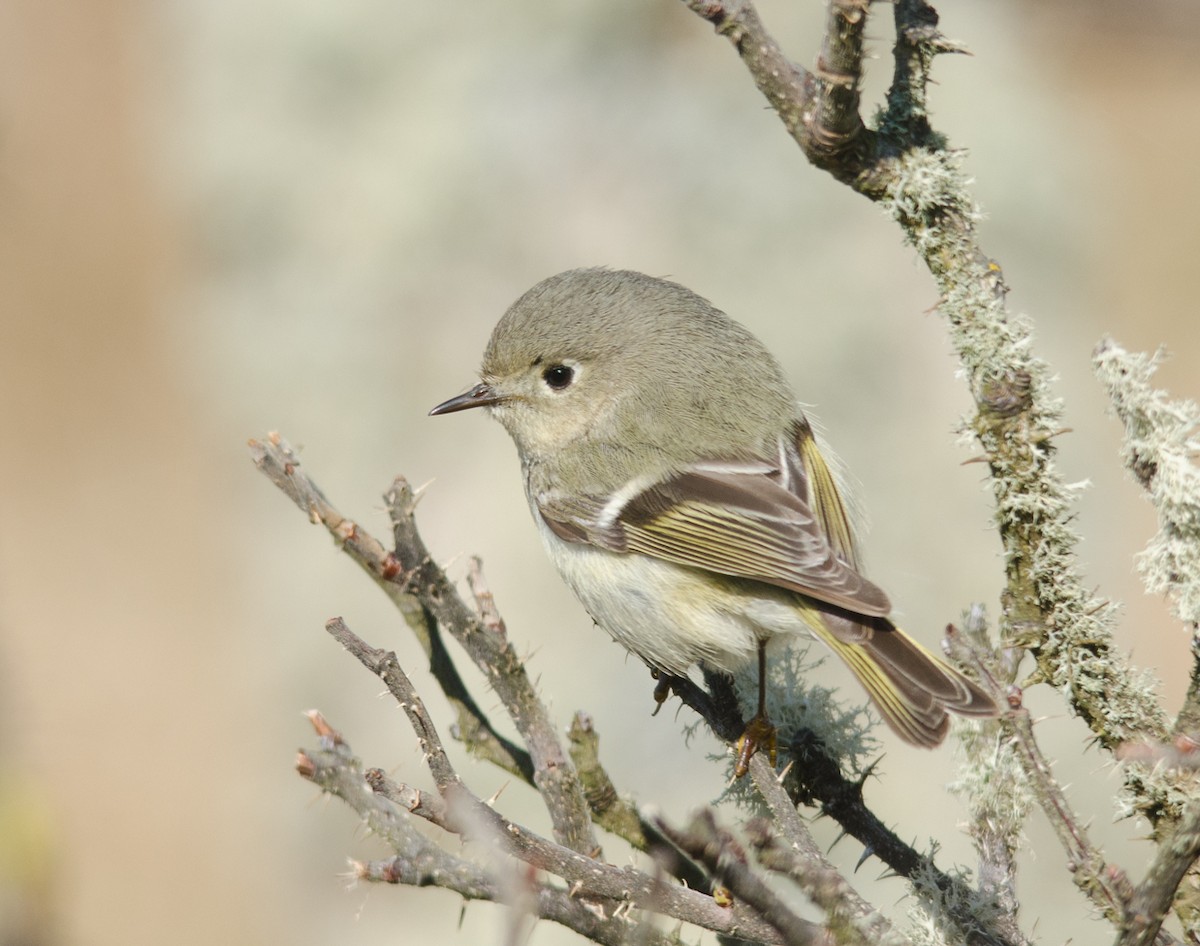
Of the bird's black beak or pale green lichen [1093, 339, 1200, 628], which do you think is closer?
pale green lichen [1093, 339, 1200, 628]

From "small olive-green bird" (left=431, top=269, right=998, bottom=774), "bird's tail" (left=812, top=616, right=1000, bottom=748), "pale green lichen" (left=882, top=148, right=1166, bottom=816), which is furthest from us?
"small olive-green bird" (left=431, top=269, right=998, bottom=774)

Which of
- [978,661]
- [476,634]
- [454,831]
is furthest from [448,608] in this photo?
[978,661]

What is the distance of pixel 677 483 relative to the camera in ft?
8.40

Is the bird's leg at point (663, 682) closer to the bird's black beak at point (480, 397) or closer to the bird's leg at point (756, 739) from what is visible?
the bird's leg at point (756, 739)

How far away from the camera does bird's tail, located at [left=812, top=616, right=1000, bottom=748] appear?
5.70ft

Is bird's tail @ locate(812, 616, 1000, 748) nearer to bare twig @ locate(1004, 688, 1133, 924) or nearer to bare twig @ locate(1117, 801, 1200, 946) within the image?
bare twig @ locate(1004, 688, 1133, 924)

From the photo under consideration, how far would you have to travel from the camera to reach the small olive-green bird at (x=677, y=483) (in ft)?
7.50

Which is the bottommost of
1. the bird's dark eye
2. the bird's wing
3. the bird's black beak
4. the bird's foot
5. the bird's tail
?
the bird's foot

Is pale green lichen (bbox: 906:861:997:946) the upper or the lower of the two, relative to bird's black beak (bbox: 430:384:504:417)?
lower

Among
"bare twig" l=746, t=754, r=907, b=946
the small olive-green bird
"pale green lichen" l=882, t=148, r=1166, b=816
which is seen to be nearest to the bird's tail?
the small olive-green bird

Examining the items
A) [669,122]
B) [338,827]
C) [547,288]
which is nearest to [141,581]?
[338,827]

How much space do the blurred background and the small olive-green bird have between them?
105cm

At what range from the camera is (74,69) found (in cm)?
784

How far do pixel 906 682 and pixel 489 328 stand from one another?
326cm
